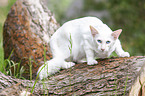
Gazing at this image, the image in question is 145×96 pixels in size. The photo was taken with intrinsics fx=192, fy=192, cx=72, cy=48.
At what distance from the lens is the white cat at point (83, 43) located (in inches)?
79.6

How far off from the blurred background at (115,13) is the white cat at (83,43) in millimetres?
3208

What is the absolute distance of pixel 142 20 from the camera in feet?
21.8

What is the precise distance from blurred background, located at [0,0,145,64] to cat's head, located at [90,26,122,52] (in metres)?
3.56

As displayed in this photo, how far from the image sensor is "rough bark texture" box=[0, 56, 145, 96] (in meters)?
1.77

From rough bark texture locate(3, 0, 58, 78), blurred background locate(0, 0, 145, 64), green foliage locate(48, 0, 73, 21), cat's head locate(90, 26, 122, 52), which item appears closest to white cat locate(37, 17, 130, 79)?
cat's head locate(90, 26, 122, 52)

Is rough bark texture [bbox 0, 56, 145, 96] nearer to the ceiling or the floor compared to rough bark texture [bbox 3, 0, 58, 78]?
nearer to the floor

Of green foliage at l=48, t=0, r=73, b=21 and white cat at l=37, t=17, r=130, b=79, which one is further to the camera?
green foliage at l=48, t=0, r=73, b=21

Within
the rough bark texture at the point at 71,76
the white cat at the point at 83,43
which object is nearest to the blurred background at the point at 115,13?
the rough bark texture at the point at 71,76

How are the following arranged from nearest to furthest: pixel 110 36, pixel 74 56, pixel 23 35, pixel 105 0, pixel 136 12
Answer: pixel 110 36, pixel 74 56, pixel 23 35, pixel 136 12, pixel 105 0

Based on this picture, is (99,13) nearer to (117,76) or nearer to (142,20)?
(142,20)

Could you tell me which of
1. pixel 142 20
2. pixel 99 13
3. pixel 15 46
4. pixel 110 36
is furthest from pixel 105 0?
pixel 110 36

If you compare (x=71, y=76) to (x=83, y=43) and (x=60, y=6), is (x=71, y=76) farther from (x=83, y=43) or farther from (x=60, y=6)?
(x=60, y=6)

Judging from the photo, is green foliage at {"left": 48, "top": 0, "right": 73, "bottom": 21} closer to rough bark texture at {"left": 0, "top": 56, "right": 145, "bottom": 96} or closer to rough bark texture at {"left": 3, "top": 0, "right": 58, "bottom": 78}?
rough bark texture at {"left": 3, "top": 0, "right": 58, "bottom": 78}

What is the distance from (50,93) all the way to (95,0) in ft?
21.6
